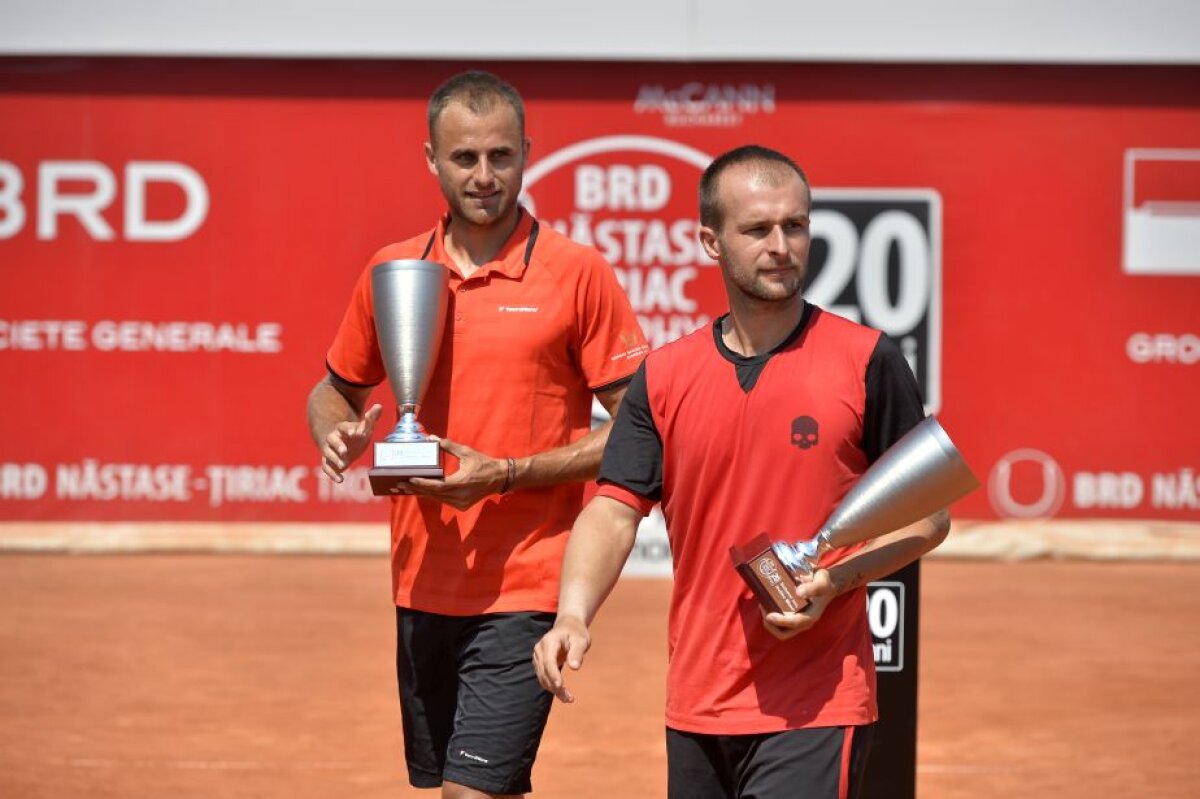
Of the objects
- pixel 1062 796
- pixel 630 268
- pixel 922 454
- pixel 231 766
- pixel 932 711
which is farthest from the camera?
pixel 630 268

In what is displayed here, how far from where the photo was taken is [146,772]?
724 centimetres

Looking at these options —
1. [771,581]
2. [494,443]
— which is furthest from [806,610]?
[494,443]

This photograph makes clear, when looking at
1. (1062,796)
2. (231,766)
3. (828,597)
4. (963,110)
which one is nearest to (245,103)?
(963,110)

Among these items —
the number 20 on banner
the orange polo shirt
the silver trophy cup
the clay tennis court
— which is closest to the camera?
the silver trophy cup

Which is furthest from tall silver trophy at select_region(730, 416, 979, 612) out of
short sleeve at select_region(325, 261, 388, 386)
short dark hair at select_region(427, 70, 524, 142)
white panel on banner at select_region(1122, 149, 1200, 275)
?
white panel on banner at select_region(1122, 149, 1200, 275)

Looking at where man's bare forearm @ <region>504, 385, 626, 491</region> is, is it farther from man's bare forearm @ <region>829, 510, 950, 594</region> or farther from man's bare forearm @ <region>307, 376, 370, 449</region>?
man's bare forearm @ <region>829, 510, 950, 594</region>

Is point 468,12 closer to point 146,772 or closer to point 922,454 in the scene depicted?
point 146,772

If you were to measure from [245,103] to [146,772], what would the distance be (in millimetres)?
7799

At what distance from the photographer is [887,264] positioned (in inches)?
532

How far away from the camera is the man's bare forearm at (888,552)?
341 cm

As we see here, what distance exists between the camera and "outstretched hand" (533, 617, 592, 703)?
11.2ft

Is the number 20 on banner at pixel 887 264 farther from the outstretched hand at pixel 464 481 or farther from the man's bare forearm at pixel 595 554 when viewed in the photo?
the man's bare forearm at pixel 595 554

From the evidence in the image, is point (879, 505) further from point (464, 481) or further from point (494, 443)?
point (494, 443)

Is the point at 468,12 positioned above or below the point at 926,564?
above
